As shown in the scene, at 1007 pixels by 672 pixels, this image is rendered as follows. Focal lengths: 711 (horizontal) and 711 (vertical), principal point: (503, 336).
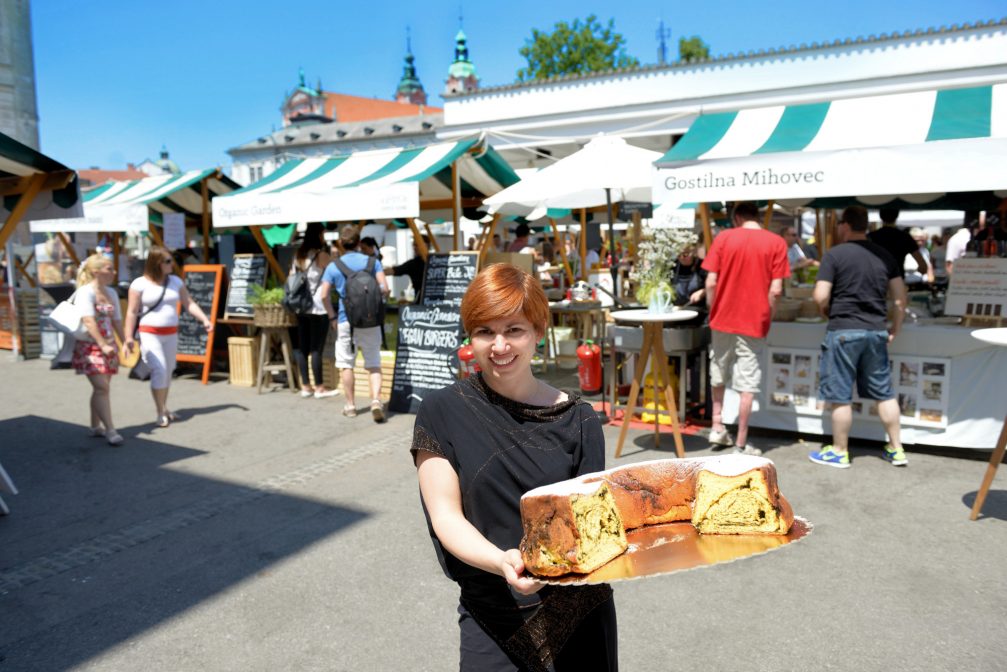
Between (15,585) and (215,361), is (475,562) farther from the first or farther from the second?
(215,361)

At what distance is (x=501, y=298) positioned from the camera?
1.63m

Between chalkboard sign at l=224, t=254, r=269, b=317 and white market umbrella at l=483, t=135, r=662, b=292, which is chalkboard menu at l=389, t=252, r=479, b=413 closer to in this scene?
white market umbrella at l=483, t=135, r=662, b=292

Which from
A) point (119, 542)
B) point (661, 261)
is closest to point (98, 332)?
point (119, 542)

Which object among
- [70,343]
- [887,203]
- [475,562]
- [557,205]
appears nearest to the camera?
[475,562]

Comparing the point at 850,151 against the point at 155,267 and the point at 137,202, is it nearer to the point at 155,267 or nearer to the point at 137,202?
the point at 155,267

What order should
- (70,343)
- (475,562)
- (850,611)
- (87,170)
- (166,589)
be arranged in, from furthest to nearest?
(87,170) < (70,343) < (166,589) < (850,611) < (475,562)

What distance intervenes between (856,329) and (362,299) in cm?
449

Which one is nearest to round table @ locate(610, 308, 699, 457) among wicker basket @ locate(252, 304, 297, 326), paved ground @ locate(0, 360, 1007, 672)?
paved ground @ locate(0, 360, 1007, 672)

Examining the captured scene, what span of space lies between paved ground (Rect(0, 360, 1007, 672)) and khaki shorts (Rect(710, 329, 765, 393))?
629mm

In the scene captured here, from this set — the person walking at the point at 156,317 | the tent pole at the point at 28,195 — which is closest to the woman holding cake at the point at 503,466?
the tent pole at the point at 28,195

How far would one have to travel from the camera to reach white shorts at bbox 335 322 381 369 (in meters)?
7.40

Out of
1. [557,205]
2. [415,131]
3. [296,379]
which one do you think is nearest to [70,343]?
[296,379]

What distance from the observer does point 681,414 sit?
6.44 metres

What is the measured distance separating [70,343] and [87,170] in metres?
101
